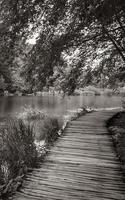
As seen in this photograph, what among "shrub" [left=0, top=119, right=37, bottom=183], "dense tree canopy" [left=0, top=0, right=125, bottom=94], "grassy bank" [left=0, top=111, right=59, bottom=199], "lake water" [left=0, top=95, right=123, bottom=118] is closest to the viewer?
"dense tree canopy" [left=0, top=0, right=125, bottom=94]

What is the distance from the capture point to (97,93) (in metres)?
62.8

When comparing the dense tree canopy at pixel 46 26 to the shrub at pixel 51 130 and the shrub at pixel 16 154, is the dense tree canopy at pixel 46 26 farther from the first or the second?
the shrub at pixel 51 130

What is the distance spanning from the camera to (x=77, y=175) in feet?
13.8

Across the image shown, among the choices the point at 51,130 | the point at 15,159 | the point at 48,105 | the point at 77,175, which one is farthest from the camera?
the point at 48,105

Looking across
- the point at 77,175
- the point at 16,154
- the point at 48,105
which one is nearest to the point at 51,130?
the point at 16,154

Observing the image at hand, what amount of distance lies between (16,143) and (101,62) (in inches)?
256

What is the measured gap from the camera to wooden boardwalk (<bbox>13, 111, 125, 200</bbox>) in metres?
3.51

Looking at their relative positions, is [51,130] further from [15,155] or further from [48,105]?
[48,105]

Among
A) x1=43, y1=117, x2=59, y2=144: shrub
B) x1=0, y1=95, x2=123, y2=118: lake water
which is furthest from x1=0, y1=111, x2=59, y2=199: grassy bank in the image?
x1=0, y1=95, x2=123, y2=118: lake water

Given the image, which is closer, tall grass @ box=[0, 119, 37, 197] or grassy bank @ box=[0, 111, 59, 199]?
grassy bank @ box=[0, 111, 59, 199]

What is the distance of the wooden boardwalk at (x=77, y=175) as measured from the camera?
3510 millimetres

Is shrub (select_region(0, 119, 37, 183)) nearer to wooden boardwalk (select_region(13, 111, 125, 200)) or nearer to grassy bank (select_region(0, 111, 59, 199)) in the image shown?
grassy bank (select_region(0, 111, 59, 199))

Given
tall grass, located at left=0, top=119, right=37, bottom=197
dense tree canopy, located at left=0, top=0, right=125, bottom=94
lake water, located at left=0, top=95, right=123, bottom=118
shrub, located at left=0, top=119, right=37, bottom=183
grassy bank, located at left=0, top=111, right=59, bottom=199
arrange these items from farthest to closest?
lake water, located at left=0, top=95, right=123, bottom=118 < shrub, located at left=0, top=119, right=37, bottom=183 < tall grass, located at left=0, top=119, right=37, bottom=197 < grassy bank, located at left=0, top=111, right=59, bottom=199 < dense tree canopy, located at left=0, top=0, right=125, bottom=94

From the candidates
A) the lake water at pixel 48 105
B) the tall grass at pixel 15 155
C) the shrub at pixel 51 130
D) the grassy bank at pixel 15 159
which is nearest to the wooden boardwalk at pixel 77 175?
the grassy bank at pixel 15 159
